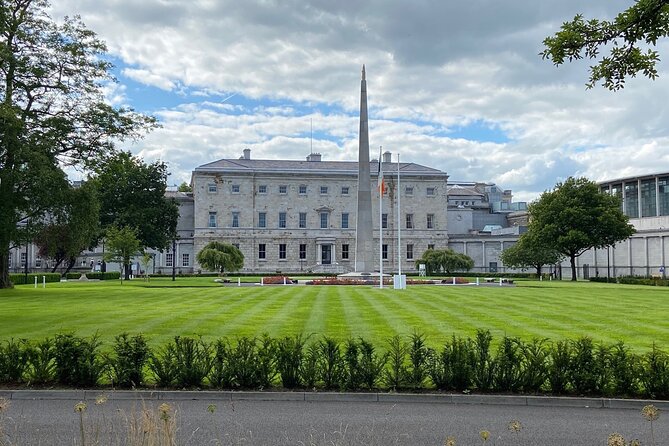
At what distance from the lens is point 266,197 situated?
93625 mm

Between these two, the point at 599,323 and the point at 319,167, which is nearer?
the point at 599,323

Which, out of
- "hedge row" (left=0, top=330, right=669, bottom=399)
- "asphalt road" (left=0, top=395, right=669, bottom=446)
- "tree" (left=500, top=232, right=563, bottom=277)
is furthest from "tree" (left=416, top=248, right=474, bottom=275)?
"asphalt road" (left=0, top=395, right=669, bottom=446)

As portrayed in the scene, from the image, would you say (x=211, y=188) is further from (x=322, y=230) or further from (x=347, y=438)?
(x=347, y=438)

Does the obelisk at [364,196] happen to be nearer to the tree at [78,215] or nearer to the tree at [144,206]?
the tree at [78,215]

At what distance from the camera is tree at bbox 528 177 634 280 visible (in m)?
62.4

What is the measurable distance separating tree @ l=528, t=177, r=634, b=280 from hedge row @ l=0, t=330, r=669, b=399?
52986mm

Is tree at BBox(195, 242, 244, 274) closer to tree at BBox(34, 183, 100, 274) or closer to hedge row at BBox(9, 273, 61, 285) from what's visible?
hedge row at BBox(9, 273, 61, 285)

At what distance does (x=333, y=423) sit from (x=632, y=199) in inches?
3921

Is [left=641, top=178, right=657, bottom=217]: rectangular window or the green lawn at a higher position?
[left=641, top=178, right=657, bottom=217]: rectangular window

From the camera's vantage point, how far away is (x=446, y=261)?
75500 mm

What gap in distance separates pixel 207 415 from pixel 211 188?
83981 mm

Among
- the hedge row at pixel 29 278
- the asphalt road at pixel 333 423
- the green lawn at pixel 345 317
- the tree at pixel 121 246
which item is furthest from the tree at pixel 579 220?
the asphalt road at pixel 333 423

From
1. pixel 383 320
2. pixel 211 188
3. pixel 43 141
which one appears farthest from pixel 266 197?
pixel 383 320

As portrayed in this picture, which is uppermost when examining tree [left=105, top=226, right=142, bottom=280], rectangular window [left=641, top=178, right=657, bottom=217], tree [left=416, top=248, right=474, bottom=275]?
rectangular window [left=641, top=178, right=657, bottom=217]
